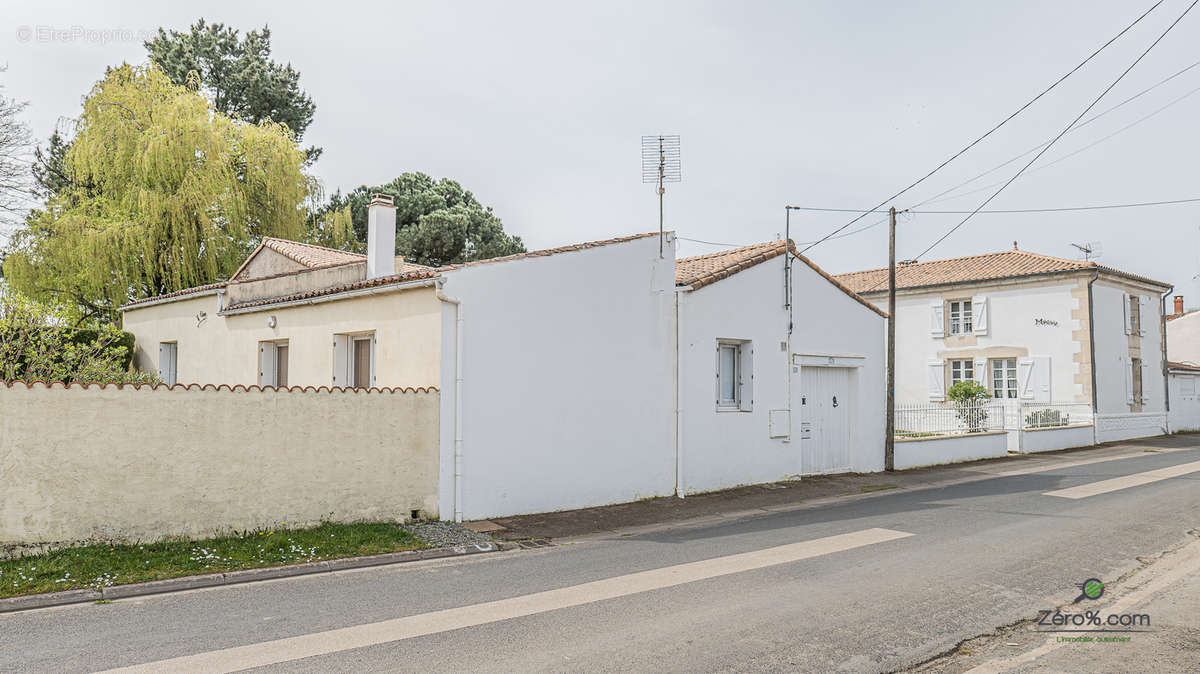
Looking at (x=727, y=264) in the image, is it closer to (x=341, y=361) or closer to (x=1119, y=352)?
(x=341, y=361)

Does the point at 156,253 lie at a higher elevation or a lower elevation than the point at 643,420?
higher

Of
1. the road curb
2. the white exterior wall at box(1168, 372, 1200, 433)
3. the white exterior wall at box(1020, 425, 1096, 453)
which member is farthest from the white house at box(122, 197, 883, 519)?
the white exterior wall at box(1168, 372, 1200, 433)

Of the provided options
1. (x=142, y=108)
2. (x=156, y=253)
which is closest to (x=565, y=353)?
(x=156, y=253)

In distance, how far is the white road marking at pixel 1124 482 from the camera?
13.0 m

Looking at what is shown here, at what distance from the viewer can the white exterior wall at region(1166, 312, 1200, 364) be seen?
36.3 metres

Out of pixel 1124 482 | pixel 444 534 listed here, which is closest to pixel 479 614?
pixel 444 534

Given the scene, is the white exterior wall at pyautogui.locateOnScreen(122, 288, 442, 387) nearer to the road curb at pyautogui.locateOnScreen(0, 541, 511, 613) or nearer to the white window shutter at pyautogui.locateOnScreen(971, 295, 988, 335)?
the road curb at pyautogui.locateOnScreen(0, 541, 511, 613)

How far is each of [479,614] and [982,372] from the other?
1029 inches

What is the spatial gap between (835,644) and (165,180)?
22051mm

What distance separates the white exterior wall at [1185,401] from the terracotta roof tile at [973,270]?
407 cm

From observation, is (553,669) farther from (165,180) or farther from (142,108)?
(142,108)

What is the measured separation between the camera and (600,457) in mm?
11570

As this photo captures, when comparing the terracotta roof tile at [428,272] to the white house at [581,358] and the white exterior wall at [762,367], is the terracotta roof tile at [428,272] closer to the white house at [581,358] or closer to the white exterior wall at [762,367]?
the white house at [581,358]

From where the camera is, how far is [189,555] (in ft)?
24.8
